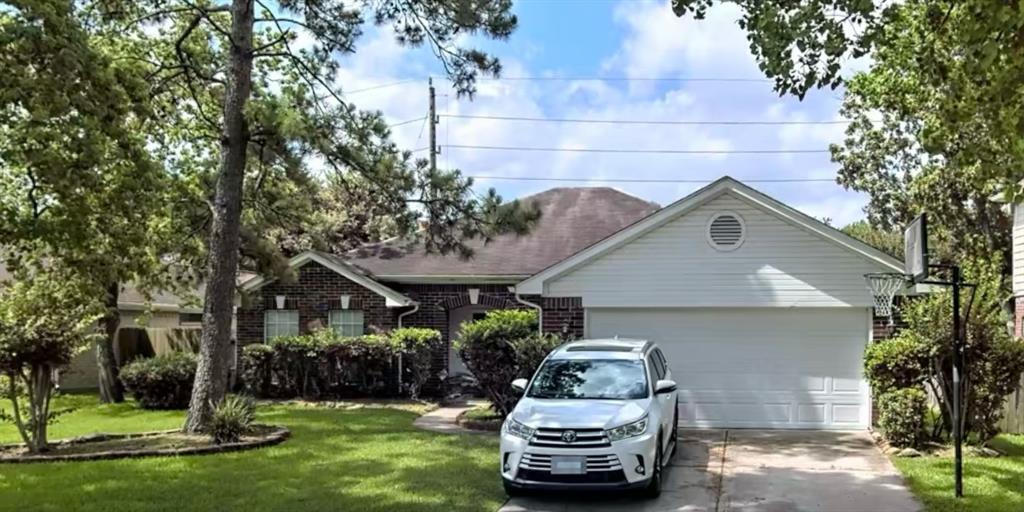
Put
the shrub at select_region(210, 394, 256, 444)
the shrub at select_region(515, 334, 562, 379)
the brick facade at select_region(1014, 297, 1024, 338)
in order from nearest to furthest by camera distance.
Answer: the shrub at select_region(210, 394, 256, 444)
the shrub at select_region(515, 334, 562, 379)
the brick facade at select_region(1014, 297, 1024, 338)

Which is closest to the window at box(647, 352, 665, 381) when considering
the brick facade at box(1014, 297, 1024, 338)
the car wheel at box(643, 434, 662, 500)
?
the car wheel at box(643, 434, 662, 500)

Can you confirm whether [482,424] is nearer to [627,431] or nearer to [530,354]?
[530,354]

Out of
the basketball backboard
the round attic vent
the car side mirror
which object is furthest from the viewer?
the round attic vent

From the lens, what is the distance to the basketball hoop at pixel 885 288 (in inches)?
540

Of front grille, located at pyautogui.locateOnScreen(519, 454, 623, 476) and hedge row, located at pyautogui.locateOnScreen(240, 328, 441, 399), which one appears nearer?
front grille, located at pyautogui.locateOnScreen(519, 454, 623, 476)

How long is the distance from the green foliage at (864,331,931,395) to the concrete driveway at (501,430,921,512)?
3.28 feet

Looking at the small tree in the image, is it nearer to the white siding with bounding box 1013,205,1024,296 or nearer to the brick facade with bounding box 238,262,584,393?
the brick facade with bounding box 238,262,584,393

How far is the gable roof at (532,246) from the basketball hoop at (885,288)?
7434 millimetres

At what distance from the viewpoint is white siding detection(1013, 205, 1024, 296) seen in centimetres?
1675

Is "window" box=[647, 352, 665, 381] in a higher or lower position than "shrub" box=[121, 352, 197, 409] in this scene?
higher

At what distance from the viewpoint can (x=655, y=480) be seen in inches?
354

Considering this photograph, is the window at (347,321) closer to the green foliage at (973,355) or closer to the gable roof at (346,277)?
the gable roof at (346,277)

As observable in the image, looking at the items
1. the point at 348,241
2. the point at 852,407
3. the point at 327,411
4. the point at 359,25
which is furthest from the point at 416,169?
the point at 348,241

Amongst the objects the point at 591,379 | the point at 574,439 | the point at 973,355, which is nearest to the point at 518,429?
the point at 574,439
